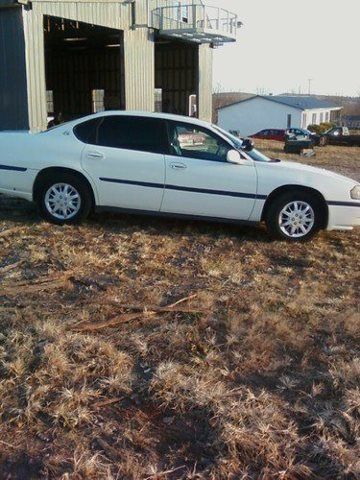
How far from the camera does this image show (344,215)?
704 cm

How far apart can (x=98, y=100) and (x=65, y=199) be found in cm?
2563

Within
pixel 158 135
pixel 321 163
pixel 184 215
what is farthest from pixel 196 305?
pixel 321 163

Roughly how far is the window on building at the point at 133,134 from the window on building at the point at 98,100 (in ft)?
81.0

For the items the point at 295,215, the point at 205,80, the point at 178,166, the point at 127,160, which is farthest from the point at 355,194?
the point at 205,80

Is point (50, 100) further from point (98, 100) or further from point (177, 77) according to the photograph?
point (177, 77)

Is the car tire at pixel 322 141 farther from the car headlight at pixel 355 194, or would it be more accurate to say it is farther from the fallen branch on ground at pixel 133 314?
the fallen branch on ground at pixel 133 314

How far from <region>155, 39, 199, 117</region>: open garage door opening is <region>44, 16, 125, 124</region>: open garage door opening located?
2.21 m

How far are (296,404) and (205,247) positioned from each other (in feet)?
11.8

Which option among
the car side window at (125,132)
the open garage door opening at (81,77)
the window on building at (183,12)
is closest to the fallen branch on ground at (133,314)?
the car side window at (125,132)

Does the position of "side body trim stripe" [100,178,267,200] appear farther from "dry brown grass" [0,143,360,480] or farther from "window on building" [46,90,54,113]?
"window on building" [46,90,54,113]

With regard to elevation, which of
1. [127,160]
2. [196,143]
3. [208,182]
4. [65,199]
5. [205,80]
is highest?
[205,80]

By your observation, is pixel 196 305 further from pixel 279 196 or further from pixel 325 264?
pixel 279 196

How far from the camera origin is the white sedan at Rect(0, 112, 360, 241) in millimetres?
7027

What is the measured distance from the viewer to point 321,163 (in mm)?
22422
